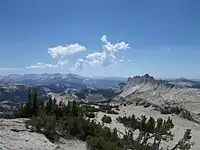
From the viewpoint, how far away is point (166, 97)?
7525 inches

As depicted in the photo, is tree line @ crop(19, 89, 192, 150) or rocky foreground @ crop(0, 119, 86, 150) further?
tree line @ crop(19, 89, 192, 150)

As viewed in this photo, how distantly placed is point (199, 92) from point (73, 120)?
14910 centimetres

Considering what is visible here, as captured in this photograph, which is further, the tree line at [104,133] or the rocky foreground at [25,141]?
the tree line at [104,133]

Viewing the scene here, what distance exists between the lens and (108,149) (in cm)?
2369

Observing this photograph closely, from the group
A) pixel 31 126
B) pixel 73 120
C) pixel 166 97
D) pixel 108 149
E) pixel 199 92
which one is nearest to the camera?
pixel 108 149

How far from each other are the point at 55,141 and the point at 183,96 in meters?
156

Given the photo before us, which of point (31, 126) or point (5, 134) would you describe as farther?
point (31, 126)

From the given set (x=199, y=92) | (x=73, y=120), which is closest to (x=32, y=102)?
(x=73, y=120)

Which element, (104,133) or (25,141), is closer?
(25,141)

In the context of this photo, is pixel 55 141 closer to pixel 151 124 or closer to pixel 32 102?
pixel 151 124

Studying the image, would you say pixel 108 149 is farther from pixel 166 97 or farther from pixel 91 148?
pixel 166 97

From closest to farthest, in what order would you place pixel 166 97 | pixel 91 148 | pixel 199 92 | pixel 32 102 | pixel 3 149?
pixel 3 149 → pixel 91 148 → pixel 32 102 → pixel 199 92 → pixel 166 97

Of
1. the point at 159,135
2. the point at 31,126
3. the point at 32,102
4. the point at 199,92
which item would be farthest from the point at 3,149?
the point at 199,92

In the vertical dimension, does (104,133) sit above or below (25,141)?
below
